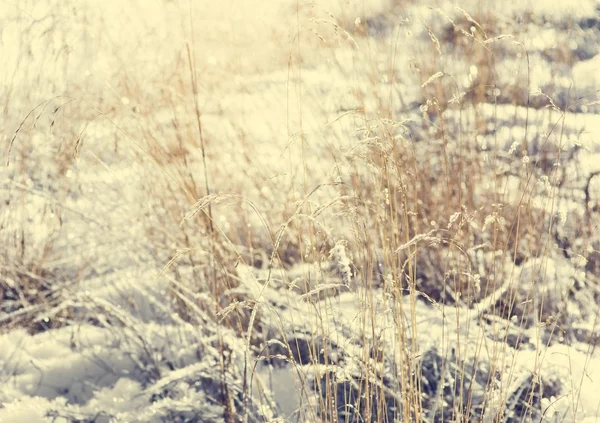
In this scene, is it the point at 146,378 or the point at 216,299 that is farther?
the point at 146,378

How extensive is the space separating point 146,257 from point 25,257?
50 centimetres

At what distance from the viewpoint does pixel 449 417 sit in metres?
1.58

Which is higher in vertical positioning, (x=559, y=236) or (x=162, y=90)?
(x=162, y=90)

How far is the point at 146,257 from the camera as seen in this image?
6.75 ft

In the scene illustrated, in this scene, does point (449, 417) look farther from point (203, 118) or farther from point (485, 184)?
point (203, 118)

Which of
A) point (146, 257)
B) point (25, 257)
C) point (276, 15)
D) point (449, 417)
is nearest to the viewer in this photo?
point (449, 417)

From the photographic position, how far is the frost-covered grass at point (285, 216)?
144 cm

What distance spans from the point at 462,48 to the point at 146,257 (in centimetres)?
182

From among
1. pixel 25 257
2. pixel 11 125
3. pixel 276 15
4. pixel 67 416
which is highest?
pixel 276 15

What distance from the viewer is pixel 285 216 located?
6.82ft

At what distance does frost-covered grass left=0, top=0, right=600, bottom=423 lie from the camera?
4.73 feet

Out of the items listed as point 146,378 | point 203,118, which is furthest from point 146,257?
point 203,118

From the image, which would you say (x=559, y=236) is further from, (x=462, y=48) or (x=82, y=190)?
(x=82, y=190)

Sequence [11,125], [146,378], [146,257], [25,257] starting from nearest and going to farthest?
[146,378]
[146,257]
[25,257]
[11,125]
